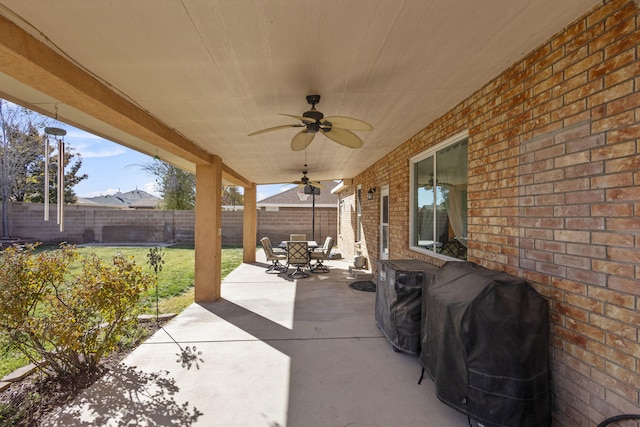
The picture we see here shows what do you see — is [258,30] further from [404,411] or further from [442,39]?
[404,411]

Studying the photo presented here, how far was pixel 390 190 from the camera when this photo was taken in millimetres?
6246

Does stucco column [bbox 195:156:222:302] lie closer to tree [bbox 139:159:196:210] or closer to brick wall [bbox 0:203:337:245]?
brick wall [bbox 0:203:337:245]

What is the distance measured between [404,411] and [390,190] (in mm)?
4472

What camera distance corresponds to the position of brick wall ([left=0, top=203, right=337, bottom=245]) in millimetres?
14906

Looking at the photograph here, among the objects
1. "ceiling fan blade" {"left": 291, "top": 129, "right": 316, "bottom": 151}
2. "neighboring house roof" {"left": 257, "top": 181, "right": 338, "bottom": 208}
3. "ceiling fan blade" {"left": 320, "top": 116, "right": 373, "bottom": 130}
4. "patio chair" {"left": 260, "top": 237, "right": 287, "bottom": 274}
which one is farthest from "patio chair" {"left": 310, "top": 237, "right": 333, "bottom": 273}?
"neighboring house roof" {"left": 257, "top": 181, "right": 338, "bottom": 208}

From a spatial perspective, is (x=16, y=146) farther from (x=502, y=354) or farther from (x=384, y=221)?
(x=502, y=354)

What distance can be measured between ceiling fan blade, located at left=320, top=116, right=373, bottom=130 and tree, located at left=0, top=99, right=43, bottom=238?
1773 centimetres

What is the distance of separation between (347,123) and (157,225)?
15651 millimetres

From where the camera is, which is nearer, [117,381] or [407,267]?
[117,381]

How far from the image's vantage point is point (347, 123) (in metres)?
3.01

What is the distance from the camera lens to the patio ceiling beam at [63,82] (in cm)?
191

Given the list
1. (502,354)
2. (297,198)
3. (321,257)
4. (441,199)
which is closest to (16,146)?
(297,198)

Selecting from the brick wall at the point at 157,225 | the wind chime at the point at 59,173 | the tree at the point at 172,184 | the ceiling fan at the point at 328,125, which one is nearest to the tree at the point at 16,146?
the brick wall at the point at 157,225

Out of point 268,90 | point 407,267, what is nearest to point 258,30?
point 268,90
